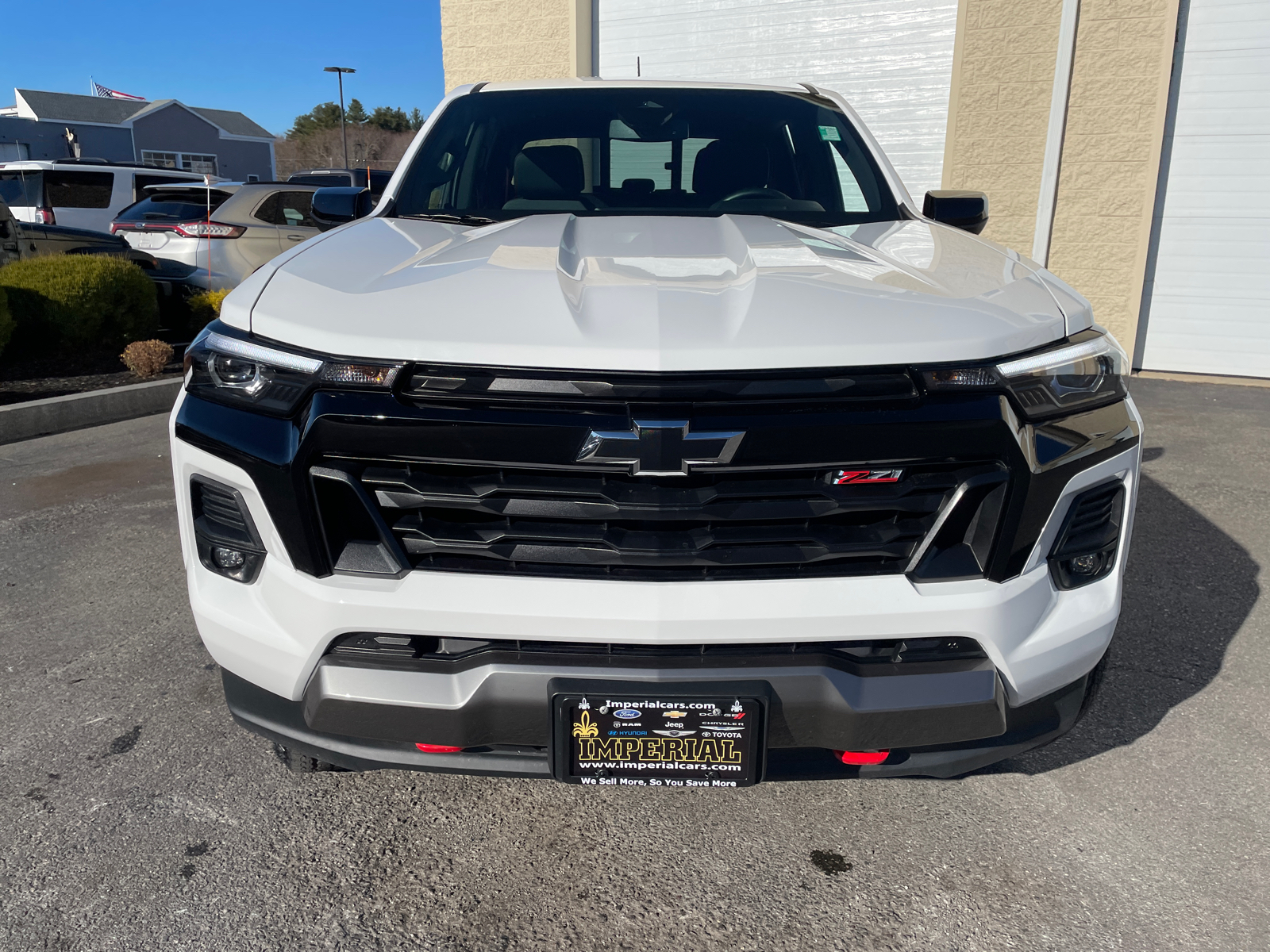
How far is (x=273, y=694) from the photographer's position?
1800mm

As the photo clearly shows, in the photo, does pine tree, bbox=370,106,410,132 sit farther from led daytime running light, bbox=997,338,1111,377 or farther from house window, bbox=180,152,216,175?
led daytime running light, bbox=997,338,1111,377

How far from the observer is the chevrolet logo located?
160 centimetres

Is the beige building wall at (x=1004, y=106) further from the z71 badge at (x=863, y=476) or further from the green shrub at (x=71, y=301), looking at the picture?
the z71 badge at (x=863, y=476)

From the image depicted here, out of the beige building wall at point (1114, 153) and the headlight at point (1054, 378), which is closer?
the headlight at point (1054, 378)

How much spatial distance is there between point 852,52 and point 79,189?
11.6m

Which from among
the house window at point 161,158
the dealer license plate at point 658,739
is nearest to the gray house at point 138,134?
the house window at point 161,158

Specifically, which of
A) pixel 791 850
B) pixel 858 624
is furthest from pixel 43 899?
pixel 858 624

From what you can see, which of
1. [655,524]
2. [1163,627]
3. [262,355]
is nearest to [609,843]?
[655,524]

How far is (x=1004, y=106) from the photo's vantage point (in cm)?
851

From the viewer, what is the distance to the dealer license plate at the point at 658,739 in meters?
1.64

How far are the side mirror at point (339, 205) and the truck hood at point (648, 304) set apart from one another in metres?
0.91

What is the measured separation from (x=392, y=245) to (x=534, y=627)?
3.71ft

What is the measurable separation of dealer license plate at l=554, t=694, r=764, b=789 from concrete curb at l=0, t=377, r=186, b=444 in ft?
16.3

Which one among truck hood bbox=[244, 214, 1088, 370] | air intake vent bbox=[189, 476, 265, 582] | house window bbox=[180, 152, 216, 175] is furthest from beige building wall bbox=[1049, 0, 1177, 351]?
house window bbox=[180, 152, 216, 175]
